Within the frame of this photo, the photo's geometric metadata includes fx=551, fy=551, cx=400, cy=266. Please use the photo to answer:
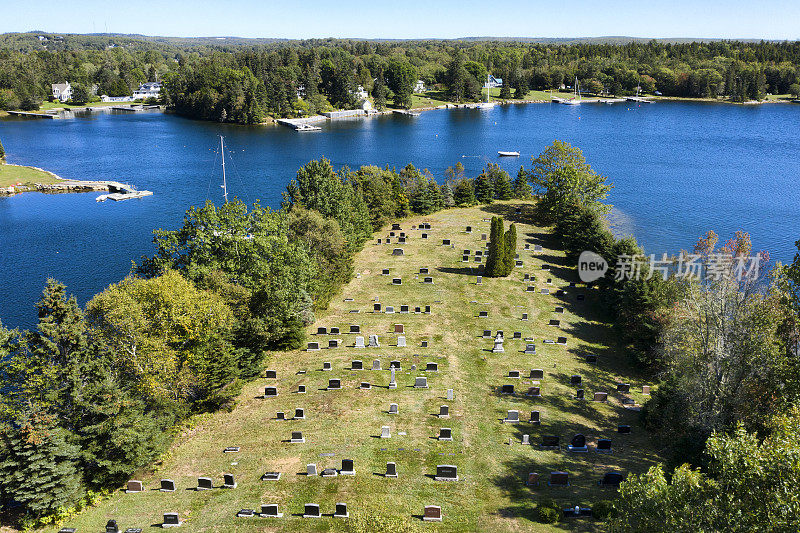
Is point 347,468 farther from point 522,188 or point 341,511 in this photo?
point 522,188

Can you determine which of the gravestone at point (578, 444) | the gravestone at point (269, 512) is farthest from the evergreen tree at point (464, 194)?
the gravestone at point (269, 512)

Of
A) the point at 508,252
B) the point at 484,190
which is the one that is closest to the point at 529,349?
the point at 508,252

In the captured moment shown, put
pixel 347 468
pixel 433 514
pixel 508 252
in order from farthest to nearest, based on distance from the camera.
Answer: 1. pixel 508 252
2. pixel 347 468
3. pixel 433 514

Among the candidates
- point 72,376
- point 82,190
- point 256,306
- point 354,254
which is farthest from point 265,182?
point 72,376

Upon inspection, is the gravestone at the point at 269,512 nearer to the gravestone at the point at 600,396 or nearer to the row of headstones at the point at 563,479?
the row of headstones at the point at 563,479

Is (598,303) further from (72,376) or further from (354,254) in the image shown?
(72,376)

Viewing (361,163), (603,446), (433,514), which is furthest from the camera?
(361,163)

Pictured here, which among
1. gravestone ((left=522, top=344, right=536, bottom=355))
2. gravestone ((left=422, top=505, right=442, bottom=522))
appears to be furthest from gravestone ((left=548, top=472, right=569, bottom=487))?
gravestone ((left=522, top=344, right=536, bottom=355))
